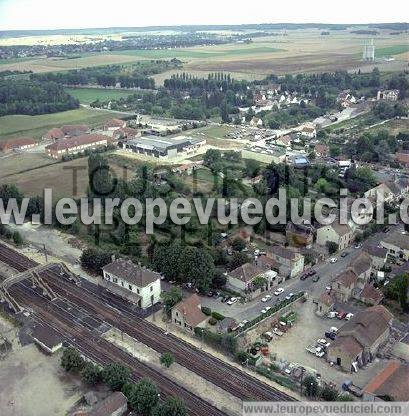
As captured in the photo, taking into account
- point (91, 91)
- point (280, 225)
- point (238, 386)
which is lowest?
point (238, 386)

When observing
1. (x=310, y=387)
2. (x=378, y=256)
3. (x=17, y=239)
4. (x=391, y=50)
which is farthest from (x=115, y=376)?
(x=391, y=50)

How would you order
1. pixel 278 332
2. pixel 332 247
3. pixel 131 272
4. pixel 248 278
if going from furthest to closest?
1. pixel 332 247
2. pixel 248 278
3. pixel 131 272
4. pixel 278 332

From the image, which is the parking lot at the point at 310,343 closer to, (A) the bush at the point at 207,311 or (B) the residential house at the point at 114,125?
(A) the bush at the point at 207,311

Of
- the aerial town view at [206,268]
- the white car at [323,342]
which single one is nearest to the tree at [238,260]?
the aerial town view at [206,268]

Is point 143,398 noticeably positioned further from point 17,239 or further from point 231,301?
point 17,239

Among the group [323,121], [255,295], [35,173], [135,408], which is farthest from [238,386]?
[323,121]

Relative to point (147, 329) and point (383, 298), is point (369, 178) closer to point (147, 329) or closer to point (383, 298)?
point (383, 298)
